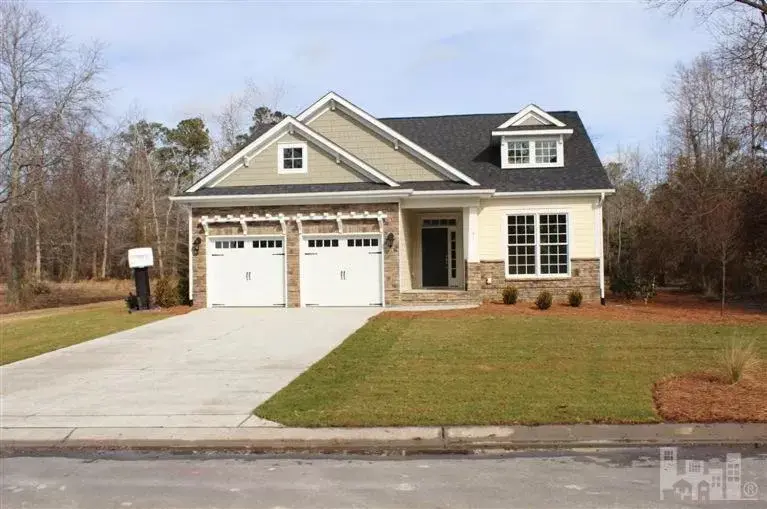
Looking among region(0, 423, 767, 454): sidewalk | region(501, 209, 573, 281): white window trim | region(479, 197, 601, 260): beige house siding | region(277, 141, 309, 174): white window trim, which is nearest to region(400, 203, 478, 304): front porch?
region(479, 197, 601, 260): beige house siding

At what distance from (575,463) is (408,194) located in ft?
48.3

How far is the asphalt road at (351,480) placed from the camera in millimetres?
5555

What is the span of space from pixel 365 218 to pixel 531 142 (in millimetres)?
6908

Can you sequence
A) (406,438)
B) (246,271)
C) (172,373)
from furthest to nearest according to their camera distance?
(246,271) → (172,373) → (406,438)

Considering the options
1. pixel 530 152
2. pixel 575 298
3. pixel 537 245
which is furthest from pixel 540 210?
pixel 575 298

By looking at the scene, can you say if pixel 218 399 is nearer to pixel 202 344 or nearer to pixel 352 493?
pixel 352 493

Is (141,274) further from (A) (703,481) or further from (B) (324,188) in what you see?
(A) (703,481)

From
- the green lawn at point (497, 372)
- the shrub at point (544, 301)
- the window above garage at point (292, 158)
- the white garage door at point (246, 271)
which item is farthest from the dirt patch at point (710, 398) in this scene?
the window above garage at point (292, 158)

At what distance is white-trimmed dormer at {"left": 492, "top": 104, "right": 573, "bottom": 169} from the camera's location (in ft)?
76.1

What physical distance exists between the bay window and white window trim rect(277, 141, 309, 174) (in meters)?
6.83

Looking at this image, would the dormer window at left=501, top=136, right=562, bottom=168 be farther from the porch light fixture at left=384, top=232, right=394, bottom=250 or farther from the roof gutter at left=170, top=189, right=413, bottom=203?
the porch light fixture at left=384, top=232, right=394, bottom=250

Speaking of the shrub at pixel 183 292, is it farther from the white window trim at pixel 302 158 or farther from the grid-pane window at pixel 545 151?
the grid-pane window at pixel 545 151

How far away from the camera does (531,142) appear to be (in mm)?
23500

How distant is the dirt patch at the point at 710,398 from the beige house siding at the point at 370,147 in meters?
13.7
